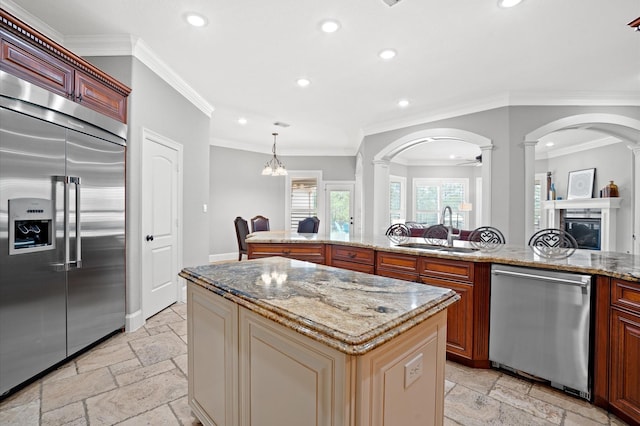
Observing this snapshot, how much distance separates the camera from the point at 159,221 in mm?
3447

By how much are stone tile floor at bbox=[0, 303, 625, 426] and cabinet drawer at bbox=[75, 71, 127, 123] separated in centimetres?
205

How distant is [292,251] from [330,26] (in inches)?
87.3

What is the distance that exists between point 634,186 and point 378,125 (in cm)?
385

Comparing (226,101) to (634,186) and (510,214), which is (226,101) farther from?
(634,186)

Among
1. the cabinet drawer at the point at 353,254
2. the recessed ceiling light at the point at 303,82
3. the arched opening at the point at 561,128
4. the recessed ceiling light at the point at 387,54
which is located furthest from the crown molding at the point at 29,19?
the arched opening at the point at 561,128

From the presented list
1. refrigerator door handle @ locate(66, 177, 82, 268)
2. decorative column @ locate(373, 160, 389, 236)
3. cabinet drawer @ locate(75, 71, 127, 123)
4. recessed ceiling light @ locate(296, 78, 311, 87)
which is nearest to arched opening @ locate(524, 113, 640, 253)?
decorative column @ locate(373, 160, 389, 236)

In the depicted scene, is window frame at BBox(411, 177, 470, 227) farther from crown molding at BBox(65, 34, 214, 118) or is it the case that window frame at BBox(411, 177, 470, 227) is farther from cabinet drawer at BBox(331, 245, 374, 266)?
crown molding at BBox(65, 34, 214, 118)

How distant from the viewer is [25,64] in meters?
1.99

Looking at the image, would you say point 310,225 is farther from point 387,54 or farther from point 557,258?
point 557,258

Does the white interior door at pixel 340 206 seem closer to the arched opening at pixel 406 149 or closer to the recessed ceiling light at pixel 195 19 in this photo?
the arched opening at pixel 406 149

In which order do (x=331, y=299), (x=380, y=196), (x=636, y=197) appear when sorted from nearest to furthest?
(x=331, y=299) < (x=636, y=197) < (x=380, y=196)

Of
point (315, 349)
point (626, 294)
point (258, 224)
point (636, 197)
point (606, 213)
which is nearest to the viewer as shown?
point (315, 349)

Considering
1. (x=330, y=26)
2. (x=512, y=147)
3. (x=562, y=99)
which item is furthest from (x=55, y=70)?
(x=562, y=99)

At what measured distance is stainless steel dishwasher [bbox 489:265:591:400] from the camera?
1.91 metres
